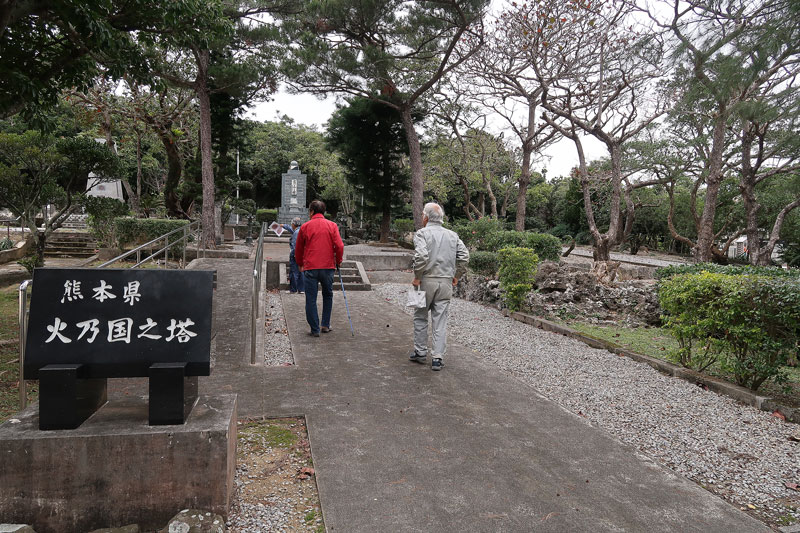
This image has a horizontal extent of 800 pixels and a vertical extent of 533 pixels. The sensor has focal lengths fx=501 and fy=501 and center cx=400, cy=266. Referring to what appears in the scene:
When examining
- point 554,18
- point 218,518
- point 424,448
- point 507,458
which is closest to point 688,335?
point 507,458

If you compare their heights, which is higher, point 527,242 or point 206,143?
point 206,143

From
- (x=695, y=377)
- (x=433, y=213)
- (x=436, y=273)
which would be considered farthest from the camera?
(x=433, y=213)

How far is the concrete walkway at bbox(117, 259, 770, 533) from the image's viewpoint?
8.57ft

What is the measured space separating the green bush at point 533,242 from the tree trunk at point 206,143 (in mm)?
8007

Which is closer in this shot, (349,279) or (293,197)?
(349,279)

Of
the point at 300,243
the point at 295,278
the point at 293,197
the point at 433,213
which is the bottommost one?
the point at 295,278

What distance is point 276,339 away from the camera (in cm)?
646

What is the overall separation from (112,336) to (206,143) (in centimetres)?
1292

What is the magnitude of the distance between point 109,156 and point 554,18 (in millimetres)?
10412

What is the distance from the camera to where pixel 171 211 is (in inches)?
690

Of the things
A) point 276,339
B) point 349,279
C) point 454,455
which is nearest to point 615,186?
point 349,279

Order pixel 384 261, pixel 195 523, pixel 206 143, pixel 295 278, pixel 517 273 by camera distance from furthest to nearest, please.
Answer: pixel 384 261 < pixel 206 143 < pixel 295 278 < pixel 517 273 < pixel 195 523

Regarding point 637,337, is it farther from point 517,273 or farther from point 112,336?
point 112,336

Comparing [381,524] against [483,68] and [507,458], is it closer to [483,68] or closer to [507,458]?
[507,458]
